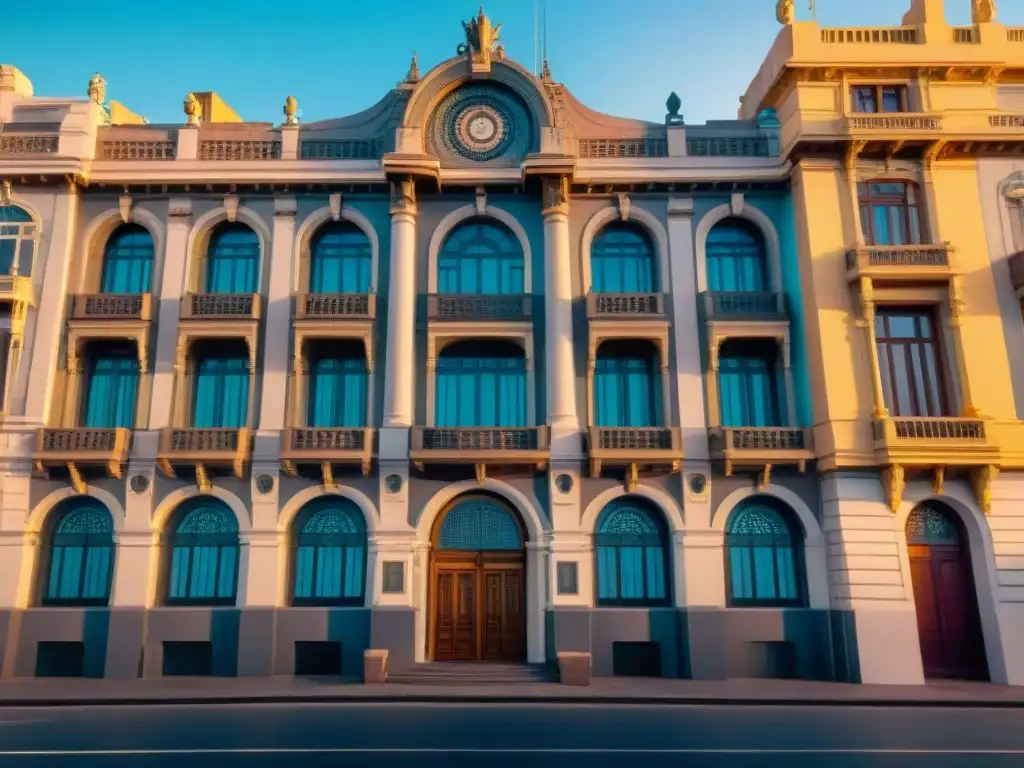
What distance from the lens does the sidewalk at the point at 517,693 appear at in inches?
667

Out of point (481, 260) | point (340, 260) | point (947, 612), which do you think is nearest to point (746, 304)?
point (481, 260)

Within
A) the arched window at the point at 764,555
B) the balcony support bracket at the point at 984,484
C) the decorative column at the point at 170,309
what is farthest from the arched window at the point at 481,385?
the balcony support bracket at the point at 984,484

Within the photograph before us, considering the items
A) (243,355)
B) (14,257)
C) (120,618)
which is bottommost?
(120,618)

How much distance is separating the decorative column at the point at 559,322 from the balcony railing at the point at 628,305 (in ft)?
2.51

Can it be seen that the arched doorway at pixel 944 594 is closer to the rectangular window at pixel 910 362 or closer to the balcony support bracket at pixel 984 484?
the balcony support bracket at pixel 984 484

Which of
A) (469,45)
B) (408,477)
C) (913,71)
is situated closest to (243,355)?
(408,477)

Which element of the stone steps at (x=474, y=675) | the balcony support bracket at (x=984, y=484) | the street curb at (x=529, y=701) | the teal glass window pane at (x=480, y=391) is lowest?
the street curb at (x=529, y=701)

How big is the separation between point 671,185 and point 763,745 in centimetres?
1654

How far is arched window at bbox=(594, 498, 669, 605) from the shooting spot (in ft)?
70.8

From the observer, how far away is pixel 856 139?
22.5 metres

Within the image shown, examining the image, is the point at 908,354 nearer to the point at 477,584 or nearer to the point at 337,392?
the point at 477,584

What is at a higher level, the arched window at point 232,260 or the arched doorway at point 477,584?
the arched window at point 232,260

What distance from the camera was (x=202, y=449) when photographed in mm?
21234

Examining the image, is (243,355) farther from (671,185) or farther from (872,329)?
(872,329)
